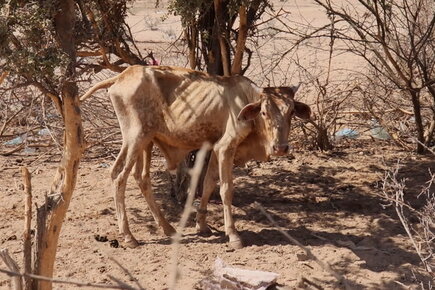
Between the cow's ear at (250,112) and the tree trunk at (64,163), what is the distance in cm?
152

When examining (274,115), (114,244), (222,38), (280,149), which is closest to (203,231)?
(114,244)

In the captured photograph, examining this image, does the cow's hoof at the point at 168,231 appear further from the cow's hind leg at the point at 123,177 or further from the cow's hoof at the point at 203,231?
the cow's hind leg at the point at 123,177

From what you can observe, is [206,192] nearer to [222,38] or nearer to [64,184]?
[222,38]

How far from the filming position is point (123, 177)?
21.3ft

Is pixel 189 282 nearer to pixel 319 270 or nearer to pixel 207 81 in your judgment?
pixel 319 270

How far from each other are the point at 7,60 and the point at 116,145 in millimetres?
4806

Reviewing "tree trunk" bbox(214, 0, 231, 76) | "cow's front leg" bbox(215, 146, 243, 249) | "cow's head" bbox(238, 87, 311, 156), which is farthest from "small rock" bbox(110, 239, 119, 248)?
"tree trunk" bbox(214, 0, 231, 76)

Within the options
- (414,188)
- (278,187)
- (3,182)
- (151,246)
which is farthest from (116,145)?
(414,188)

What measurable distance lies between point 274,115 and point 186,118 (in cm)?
82

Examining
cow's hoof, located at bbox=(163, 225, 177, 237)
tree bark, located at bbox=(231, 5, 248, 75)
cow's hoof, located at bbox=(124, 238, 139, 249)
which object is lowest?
cow's hoof, located at bbox=(124, 238, 139, 249)

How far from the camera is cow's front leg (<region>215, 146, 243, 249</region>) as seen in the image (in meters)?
6.29

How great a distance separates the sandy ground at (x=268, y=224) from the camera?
593 cm

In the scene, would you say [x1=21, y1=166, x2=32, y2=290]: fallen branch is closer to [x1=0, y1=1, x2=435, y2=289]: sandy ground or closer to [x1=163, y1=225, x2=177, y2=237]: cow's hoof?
[x1=0, y1=1, x2=435, y2=289]: sandy ground

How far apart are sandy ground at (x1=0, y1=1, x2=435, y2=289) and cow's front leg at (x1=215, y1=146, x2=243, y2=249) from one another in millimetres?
131
